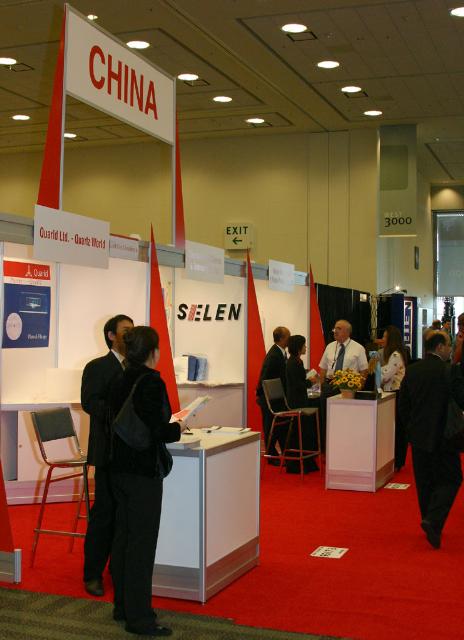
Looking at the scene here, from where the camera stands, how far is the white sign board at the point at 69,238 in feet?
16.9

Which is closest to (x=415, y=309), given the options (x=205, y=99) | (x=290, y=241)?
(x=290, y=241)

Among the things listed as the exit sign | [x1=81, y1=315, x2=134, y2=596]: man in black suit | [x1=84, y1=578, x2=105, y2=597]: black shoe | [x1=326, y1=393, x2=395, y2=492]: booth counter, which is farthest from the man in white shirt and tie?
the exit sign

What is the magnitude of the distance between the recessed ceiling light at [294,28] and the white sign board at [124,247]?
3.62m

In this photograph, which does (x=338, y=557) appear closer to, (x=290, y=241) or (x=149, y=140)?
(x=290, y=241)

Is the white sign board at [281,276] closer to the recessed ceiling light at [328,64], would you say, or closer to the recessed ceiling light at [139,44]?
the recessed ceiling light at [328,64]

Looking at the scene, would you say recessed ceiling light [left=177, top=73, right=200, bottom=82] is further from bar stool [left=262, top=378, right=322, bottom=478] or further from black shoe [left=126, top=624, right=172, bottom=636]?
black shoe [left=126, top=624, right=172, bottom=636]

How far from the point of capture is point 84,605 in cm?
420

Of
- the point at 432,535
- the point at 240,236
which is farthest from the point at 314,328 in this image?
the point at 432,535

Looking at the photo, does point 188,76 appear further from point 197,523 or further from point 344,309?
point 197,523

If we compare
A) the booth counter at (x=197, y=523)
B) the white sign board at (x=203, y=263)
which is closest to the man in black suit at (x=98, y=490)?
the booth counter at (x=197, y=523)

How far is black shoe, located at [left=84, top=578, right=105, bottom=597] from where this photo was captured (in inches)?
171

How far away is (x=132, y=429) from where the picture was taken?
3645 millimetres

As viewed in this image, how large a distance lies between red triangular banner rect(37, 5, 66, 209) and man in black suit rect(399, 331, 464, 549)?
8.39 ft

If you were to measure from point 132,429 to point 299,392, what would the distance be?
480 cm
